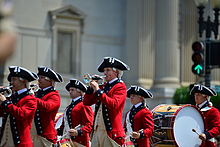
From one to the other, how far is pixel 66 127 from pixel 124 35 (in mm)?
12913

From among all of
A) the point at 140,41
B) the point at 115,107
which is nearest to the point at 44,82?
the point at 115,107

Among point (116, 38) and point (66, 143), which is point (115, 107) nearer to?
point (66, 143)

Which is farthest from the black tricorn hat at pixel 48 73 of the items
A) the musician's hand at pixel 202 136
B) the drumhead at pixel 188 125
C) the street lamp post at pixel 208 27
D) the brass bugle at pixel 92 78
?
the street lamp post at pixel 208 27

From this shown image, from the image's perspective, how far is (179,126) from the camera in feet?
26.8

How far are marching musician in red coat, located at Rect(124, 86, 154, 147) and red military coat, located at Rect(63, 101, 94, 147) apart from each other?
1.97 ft

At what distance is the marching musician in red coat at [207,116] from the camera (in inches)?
316

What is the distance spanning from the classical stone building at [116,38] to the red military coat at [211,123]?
34.3ft

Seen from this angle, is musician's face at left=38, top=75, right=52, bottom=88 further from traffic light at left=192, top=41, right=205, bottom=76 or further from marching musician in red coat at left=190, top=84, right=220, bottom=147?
traffic light at left=192, top=41, right=205, bottom=76

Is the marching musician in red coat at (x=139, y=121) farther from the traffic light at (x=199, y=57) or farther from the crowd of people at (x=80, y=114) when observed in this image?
the traffic light at (x=199, y=57)

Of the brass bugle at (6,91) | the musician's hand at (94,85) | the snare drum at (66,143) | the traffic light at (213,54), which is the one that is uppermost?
the traffic light at (213,54)

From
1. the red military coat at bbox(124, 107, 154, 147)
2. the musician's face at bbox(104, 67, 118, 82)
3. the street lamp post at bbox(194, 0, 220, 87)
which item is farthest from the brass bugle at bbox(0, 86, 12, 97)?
the street lamp post at bbox(194, 0, 220, 87)

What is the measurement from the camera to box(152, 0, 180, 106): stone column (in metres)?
20.0

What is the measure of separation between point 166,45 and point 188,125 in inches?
474

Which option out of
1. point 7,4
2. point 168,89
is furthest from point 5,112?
point 168,89
